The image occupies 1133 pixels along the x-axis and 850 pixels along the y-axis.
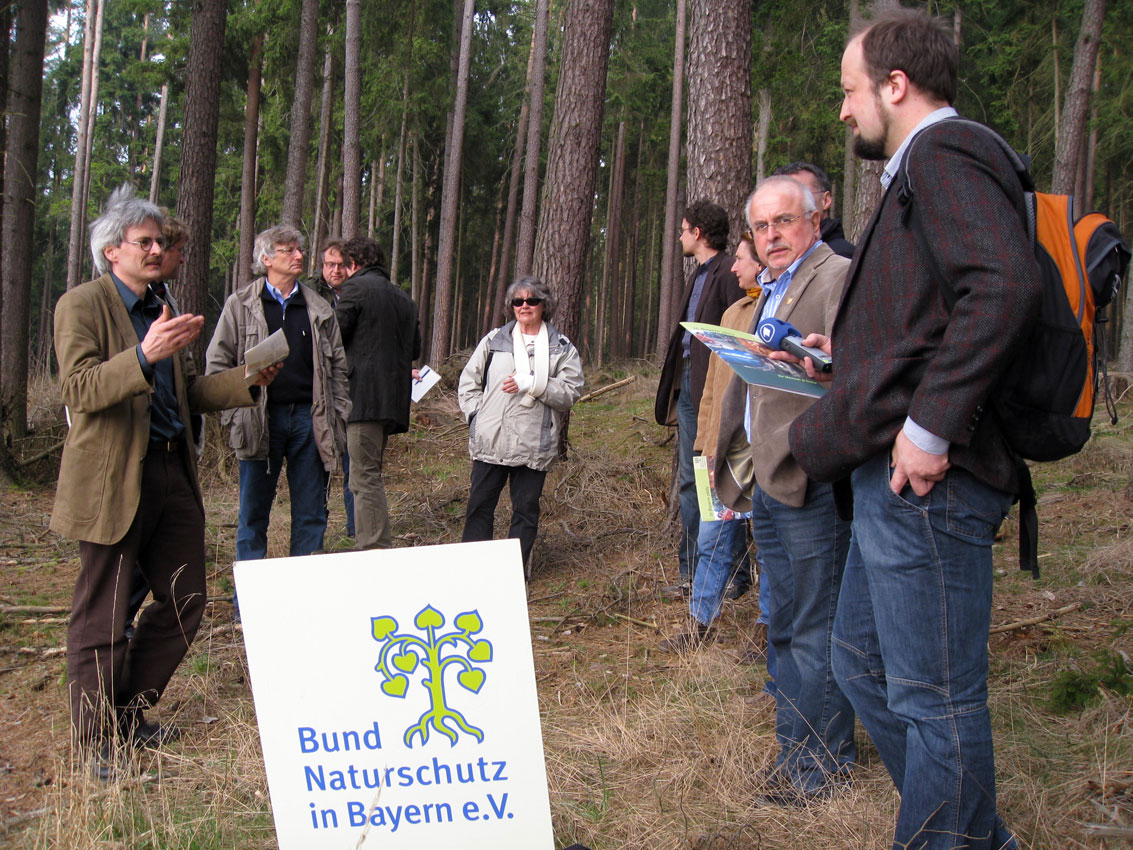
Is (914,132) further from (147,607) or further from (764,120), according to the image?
(764,120)

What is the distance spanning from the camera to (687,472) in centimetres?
568

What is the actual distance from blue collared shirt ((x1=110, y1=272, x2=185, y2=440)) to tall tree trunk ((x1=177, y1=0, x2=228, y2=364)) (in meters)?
6.50

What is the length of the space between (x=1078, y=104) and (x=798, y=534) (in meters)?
15.6

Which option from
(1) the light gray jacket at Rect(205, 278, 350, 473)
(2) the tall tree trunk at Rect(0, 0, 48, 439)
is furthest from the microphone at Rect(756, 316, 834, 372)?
(2) the tall tree trunk at Rect(0, 0, 48, 439)

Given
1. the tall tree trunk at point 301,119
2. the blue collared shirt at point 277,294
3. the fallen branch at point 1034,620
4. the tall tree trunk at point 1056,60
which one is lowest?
the fallen branch at point 1034,620

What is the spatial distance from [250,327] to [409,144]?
2549cm

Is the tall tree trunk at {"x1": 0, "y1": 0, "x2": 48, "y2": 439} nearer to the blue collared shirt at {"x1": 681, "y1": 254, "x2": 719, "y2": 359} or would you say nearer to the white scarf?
the white scarf

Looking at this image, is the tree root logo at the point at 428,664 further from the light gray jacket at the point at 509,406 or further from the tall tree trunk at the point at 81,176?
the tall tree trunk at the point at 81,176

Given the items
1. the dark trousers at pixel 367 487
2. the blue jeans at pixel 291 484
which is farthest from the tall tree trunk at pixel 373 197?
the blue jeans at pixel 291 484

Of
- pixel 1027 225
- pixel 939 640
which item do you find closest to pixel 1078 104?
pixel 1027 225

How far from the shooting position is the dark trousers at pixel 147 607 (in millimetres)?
3570

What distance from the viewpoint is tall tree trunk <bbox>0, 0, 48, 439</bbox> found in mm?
9367

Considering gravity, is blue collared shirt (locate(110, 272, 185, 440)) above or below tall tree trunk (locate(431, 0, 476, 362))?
below

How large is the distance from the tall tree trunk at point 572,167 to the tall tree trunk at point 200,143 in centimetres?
392
